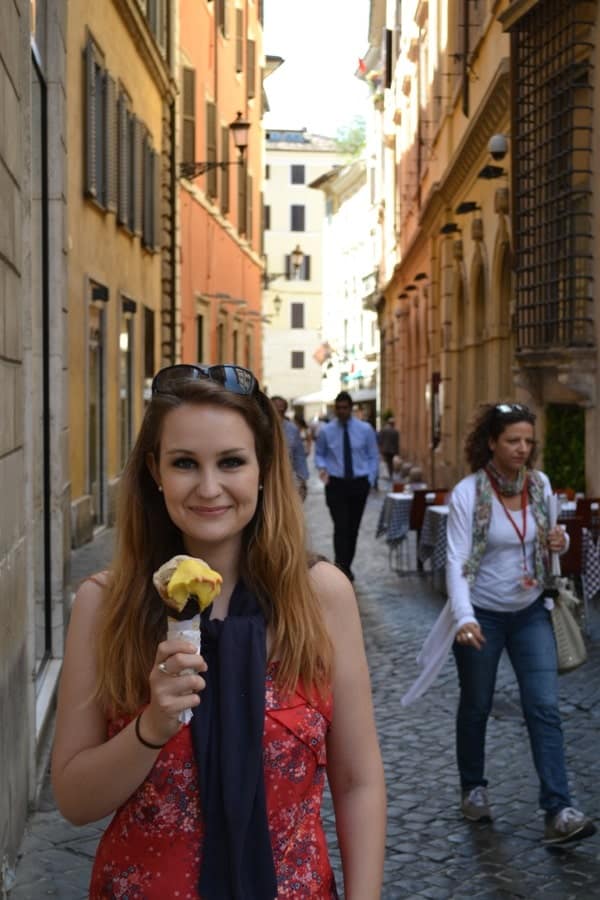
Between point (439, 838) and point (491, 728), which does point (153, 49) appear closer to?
point (491, 728)

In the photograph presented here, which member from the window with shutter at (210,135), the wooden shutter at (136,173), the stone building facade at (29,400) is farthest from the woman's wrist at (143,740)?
the window with shutter at (210,135)

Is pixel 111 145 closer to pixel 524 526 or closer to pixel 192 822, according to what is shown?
pixel 524 526

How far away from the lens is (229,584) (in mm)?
2619

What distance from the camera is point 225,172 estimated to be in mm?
35000

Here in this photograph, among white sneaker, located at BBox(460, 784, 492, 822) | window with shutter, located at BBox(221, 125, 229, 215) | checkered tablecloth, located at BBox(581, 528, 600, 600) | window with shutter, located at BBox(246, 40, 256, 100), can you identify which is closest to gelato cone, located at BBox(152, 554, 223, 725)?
white sneaker, located at BBox(460, 784, 492, 822)

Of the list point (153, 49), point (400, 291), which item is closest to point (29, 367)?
point (153, 49)

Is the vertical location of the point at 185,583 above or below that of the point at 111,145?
below

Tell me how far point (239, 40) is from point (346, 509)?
25326 mm

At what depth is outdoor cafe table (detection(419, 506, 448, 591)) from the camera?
13430 mm

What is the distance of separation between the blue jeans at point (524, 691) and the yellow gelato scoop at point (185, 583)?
13.2 ft

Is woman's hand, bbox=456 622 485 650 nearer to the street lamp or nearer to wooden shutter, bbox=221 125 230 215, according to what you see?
the street lamp

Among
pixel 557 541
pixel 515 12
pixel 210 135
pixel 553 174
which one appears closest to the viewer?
pixel 557 541

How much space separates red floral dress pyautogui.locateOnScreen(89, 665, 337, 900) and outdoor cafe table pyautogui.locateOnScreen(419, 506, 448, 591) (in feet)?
35.0

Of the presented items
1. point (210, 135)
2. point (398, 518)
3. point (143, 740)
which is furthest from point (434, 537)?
point (210, 135)
